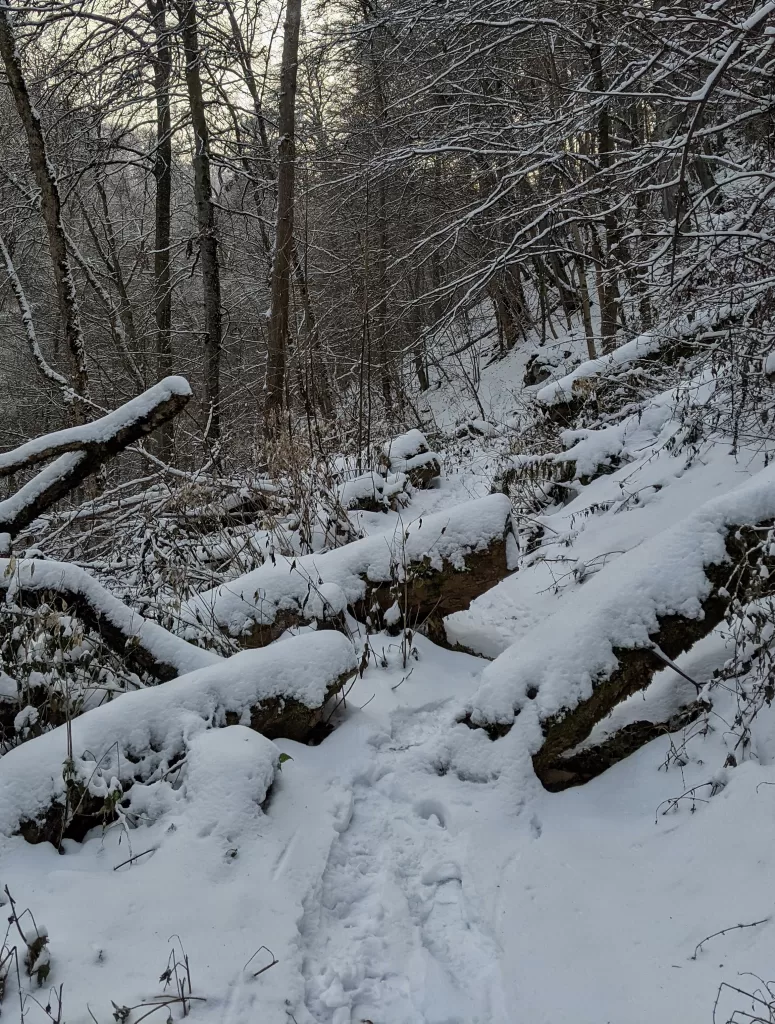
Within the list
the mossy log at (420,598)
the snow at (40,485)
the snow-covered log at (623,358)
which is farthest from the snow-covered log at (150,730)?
the snow-covered log at (623,358)

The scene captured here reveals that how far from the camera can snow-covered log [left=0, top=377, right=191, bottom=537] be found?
297 centimetres

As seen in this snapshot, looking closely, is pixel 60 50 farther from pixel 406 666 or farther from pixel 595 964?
pixel 595 964

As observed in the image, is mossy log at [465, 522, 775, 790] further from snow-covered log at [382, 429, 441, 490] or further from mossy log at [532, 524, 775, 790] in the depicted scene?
snow-covered log at [382, 429, 441, 490]

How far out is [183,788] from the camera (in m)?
2.34

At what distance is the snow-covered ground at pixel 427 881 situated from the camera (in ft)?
5.73

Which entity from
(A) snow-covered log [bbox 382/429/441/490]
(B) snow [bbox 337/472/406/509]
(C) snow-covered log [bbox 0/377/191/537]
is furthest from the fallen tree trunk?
(A) snow-covered log [bbox 382/429/441/490]

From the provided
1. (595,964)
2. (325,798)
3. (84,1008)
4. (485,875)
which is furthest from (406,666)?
(84,1008)

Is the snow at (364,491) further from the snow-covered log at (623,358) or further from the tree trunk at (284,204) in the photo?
the snow-covered log at (623,358)

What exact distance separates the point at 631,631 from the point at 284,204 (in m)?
7.80

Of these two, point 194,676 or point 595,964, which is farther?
point 194,676

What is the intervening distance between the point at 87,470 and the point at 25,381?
18.4m

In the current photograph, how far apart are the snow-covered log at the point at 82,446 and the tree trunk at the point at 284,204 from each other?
532 cm

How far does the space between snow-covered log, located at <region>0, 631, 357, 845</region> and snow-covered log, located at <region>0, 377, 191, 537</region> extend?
1071 millimetres

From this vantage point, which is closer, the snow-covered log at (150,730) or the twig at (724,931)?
the twig at (724,931)
